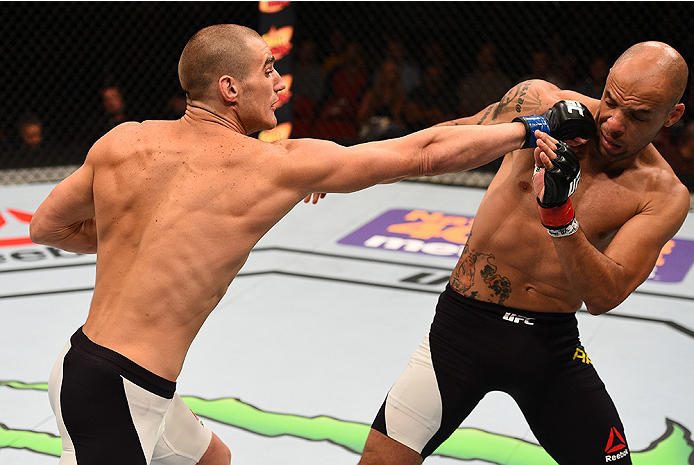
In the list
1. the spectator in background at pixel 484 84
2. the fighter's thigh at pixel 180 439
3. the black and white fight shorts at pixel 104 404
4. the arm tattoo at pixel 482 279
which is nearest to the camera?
the black and white fight shorts at pixel 104 404

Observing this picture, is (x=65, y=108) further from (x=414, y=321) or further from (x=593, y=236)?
(x=593, y=236)

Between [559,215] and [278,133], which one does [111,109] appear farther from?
[559,215]

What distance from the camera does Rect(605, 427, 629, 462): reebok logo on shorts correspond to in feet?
6.03

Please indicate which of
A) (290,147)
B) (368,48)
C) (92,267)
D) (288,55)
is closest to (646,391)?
(290,147)

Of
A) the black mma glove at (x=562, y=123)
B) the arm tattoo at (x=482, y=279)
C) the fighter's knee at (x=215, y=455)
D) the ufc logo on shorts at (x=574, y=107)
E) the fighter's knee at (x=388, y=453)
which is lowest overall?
the fighter's knee at (x=388, y=453)

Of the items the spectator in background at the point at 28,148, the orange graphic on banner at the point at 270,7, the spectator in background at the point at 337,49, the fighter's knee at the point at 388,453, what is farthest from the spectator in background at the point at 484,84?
the fighter's knee at the point at 388,453

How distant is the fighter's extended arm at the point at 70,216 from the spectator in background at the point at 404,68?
5.05 meters

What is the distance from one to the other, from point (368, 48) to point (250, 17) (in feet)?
3.76

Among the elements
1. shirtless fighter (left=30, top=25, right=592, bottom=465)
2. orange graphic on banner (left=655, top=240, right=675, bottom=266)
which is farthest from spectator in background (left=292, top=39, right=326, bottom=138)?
shirtless fighter (left=30, top=25, right=592, bottom=465)

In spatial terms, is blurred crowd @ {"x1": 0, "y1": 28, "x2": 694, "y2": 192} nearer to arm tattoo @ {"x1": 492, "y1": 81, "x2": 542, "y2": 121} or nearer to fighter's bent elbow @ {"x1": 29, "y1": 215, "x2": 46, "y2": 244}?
arm tattoo @ {"x1": 492, "y1": 81, "x2": 542, "y2": 121}

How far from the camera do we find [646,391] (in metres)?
3.00

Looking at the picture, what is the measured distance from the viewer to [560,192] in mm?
1696

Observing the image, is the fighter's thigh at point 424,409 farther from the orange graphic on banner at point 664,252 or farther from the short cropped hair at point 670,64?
the orange graphic on banner at point 664,252

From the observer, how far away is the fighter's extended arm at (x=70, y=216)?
1657mm
